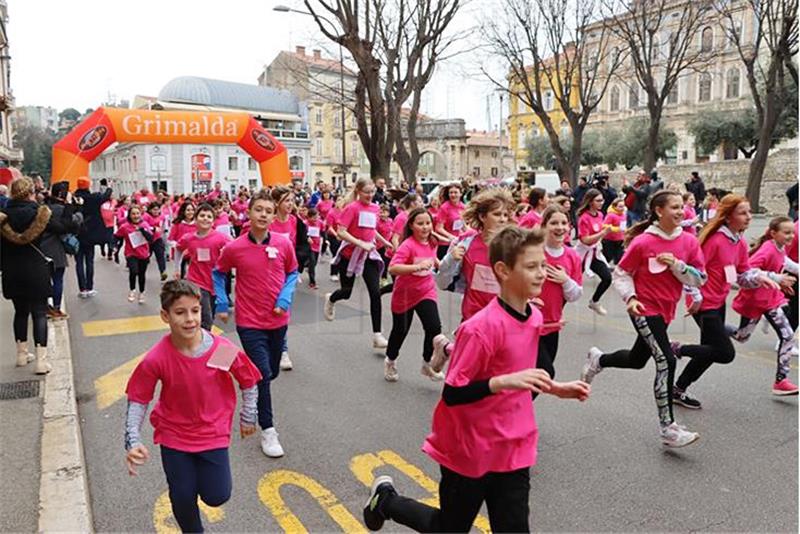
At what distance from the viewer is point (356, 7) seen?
63.6 feet

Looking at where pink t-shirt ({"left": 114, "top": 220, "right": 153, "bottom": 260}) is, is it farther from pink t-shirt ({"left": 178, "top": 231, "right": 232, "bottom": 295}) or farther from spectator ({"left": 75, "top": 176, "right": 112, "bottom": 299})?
pink t-shirt ({"left": 178, "top": 231, "right": 232, "bottom": 295})

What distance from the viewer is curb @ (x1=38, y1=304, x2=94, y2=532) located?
3.68 m

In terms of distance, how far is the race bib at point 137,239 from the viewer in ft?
35.5

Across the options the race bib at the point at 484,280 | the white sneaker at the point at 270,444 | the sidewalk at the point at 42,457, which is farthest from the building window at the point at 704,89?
the white sneaker at the point at 270,444

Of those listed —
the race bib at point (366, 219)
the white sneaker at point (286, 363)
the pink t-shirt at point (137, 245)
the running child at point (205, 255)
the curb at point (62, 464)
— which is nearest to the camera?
the curb at point (62, 464)

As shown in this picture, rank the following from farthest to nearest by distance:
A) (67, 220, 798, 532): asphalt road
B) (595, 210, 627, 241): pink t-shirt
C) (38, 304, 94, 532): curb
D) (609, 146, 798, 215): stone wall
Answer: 1. (609, 146, 798, 215): stone wall
2. (595, 210, 627, 241): pink t-shirt
3. (67, 220, 798, 532): asphalt road
4. (38, 304, 94, 532): curb

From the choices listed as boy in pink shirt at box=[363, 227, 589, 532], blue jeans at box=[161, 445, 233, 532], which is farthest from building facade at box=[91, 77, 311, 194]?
boy in pink shirt at box=[363, 227, 589, 532]

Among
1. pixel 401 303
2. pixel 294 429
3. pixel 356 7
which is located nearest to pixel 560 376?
pixel 401 303

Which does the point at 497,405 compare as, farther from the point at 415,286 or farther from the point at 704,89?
the point at 704,89

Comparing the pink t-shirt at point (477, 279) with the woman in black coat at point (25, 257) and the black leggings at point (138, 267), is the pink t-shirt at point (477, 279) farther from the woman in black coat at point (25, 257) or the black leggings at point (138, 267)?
the black leggings at point (138, 267)

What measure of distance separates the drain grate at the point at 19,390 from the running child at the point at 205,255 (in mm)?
1639

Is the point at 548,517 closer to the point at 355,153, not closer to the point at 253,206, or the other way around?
the point at 253,206

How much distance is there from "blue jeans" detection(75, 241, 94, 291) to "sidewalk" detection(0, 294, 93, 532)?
4968 millimetres

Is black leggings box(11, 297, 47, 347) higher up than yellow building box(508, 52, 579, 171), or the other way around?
yellow building box(508, 52, 579, 171)
